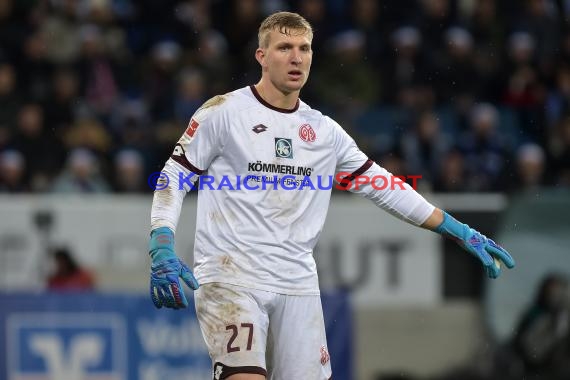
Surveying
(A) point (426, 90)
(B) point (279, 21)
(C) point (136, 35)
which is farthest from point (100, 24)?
(B) point (279, 21)

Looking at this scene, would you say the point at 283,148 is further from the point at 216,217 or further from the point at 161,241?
the point at 161,241

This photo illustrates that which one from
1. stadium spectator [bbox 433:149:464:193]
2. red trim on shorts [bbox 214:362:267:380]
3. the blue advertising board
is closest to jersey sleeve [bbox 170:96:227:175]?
red trim on shorts [bbox 214:362:267:380]

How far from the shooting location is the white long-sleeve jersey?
20.4 ft

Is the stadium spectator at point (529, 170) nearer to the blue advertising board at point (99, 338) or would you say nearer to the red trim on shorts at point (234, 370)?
the blue advertising board at point (99, 338)

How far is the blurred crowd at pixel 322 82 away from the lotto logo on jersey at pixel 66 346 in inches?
75.2

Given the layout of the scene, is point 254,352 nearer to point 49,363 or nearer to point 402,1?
point 49,363

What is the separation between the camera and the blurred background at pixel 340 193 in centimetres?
1069

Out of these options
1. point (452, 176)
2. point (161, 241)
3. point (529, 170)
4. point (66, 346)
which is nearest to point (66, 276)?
point (66, 346)

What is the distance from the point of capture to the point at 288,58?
247 inches

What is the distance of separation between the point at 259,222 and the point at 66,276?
5386mm

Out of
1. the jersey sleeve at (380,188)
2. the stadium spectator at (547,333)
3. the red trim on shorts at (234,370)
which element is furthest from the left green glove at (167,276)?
the stadium spectator at (547,333)

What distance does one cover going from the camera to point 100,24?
47.2ft

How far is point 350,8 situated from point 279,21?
8.33 metres

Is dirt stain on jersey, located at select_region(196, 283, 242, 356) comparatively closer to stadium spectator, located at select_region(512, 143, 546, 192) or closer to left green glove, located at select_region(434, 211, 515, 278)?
left green glove, located at select_region(434, 211, 515, 278)
